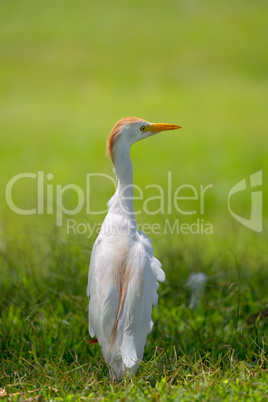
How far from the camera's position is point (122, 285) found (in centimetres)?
307

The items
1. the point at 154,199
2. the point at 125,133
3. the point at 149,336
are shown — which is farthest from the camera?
the point at 154,199

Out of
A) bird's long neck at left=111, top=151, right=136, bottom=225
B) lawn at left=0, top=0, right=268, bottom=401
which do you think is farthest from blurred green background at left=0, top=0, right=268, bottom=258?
bird's long neck at left=111, top=151, right=136, bottom=225

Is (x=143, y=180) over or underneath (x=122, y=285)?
over

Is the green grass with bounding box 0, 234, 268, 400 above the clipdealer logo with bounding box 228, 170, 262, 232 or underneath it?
underneath

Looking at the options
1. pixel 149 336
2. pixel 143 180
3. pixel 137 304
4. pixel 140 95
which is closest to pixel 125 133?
pixel 137 304

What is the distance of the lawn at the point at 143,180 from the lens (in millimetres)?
3221

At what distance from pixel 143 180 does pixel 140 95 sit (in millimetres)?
4610

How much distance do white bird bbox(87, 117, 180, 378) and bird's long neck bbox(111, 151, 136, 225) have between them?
18mm

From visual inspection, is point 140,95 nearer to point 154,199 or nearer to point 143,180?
point 143,180

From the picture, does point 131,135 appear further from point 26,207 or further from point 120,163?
point 26,207

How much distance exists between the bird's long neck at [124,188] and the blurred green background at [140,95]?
68.1 inches

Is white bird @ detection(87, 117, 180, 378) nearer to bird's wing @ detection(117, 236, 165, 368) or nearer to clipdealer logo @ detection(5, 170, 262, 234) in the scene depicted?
bird's wing @ detection(117, 236, 165, 368)

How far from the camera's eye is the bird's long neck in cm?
320

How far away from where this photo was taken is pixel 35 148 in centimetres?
1002
